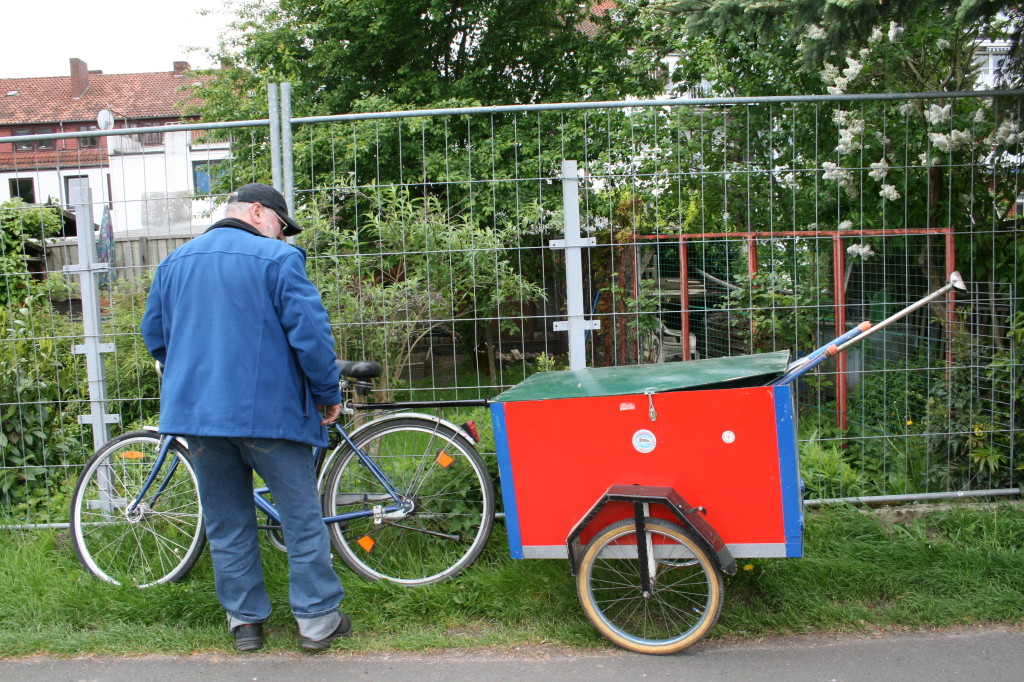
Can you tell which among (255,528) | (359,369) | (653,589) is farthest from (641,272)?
(255,528)

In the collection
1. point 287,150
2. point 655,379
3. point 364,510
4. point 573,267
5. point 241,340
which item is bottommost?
point 364,510

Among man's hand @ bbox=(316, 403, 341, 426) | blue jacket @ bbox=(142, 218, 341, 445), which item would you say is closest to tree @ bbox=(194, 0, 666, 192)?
man's hand @ bbox=(316, 403, 341, 426)

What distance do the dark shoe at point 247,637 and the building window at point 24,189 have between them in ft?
9.24

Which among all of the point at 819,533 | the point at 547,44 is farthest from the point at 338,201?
the point at 547,44

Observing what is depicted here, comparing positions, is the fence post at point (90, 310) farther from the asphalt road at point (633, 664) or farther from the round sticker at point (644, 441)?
the round sticker at point (644, 441)

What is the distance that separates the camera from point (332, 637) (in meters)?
3.55

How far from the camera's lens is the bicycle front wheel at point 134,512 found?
4.14 meters

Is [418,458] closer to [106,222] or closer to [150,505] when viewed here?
[150,505]

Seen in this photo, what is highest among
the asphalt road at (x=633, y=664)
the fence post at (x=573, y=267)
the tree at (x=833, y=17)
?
the tree at (x=833, y=17)

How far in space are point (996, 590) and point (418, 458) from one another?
2.70 meters

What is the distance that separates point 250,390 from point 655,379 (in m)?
1.64

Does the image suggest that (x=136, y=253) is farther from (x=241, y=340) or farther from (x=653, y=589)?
(x=653, y=589)

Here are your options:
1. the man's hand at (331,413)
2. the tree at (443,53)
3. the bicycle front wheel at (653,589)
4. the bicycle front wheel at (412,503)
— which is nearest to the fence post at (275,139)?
the man's hand at (331,413)

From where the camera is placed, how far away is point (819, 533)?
13.8 ft
